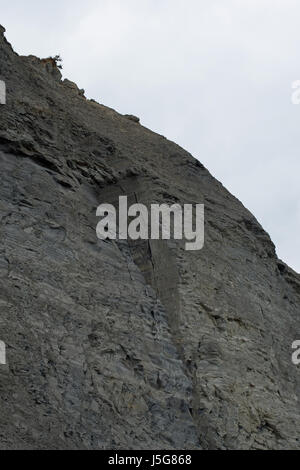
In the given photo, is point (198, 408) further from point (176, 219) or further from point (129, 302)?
point (176, 219)

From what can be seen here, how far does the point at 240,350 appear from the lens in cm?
1470

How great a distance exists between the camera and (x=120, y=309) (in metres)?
13.9

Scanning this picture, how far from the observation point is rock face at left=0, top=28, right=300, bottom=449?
11.8 m

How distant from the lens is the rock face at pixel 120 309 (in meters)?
11.8

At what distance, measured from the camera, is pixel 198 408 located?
1306cm

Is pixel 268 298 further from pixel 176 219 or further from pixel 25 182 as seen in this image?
pixel 25 182

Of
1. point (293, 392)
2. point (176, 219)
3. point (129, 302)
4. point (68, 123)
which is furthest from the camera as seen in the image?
point (68, 123)

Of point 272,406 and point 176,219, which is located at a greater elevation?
point 176,219

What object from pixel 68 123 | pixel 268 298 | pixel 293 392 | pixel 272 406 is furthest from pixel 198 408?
pixel 68 123

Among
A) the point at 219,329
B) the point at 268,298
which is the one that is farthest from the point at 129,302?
the point at 268,298
